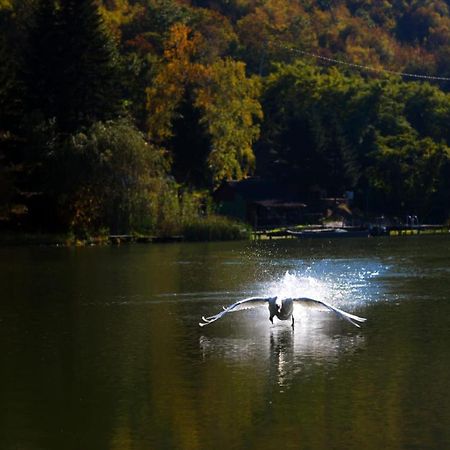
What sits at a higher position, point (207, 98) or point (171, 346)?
point (207, 98)

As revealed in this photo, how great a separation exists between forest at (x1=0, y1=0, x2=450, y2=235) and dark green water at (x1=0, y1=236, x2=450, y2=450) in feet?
86.6

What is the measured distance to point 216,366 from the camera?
24750mm

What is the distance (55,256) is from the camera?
61719 millimetres

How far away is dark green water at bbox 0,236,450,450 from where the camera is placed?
62.2 ft

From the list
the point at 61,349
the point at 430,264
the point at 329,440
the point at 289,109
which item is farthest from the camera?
the point at 289,109

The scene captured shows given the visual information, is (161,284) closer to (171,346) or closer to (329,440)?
(171,346)

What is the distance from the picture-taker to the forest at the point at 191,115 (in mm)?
73375

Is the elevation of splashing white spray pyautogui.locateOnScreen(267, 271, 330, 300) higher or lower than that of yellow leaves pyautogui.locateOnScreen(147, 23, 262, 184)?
lower

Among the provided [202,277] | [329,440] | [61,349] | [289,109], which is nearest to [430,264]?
[202,277]

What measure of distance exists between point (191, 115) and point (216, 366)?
71.6 metres

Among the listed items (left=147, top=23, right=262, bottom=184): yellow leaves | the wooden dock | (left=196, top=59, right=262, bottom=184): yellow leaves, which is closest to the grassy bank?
the wooden dock

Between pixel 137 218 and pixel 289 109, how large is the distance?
158ft

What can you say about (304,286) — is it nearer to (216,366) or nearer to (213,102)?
(216,366)

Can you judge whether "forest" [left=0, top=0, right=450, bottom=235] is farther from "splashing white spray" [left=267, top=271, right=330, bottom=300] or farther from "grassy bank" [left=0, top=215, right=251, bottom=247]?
"splashing white spray" [left=267, top=271, right=330, bottom=300]
